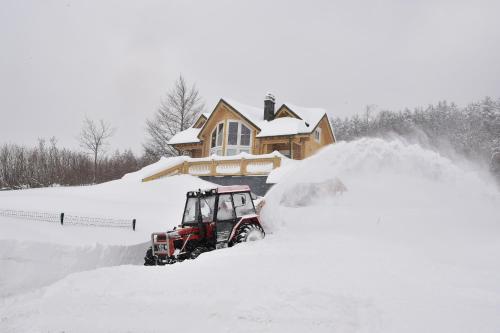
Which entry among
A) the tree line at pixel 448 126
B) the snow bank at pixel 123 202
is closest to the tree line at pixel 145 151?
the tree line at pixel 448 126

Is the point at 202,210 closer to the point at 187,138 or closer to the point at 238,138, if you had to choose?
the point at 238,138

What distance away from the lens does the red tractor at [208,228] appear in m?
9.11

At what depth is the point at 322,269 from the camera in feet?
18.6

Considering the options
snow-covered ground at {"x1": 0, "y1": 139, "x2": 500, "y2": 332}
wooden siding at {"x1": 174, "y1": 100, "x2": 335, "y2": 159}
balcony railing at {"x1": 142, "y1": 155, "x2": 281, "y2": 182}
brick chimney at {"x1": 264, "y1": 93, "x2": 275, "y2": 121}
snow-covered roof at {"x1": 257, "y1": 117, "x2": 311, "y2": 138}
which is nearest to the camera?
snow-covered ground at {"x1": 0, "y1": 139, "x2": 500, "y2": 332}

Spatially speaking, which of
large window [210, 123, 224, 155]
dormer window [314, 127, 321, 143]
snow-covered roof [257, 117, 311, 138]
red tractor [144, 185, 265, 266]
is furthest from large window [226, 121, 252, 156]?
red tractor [144, 185, 265, 266]

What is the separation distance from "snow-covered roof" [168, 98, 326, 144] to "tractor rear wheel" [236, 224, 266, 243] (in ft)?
51.3

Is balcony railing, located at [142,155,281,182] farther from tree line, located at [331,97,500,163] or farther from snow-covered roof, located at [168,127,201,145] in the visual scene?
tree line, located at [331,97,500,163]

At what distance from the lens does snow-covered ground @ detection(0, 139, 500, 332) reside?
4398mm

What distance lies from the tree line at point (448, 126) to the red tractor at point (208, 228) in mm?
30352

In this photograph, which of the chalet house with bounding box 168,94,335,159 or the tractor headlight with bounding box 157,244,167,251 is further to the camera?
the chalet house with bounding box 168,94,335,159

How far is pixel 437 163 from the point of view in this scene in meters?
11.6

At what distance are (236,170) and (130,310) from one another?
16235 millimetres

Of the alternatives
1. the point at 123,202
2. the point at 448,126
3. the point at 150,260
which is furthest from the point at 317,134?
the point at 448,126

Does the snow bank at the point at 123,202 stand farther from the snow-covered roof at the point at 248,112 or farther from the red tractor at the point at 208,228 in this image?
the snow-covered roof at the point at 248,112
